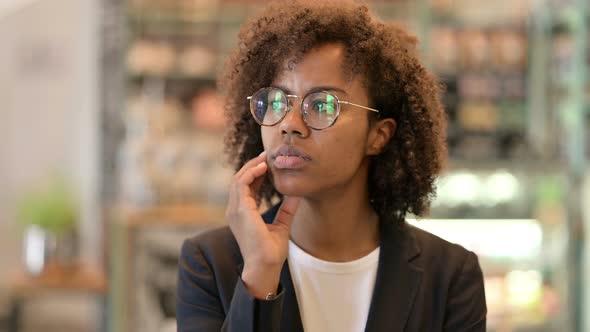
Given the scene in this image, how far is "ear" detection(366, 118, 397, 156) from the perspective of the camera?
5.38 ft

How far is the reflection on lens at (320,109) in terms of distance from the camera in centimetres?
149

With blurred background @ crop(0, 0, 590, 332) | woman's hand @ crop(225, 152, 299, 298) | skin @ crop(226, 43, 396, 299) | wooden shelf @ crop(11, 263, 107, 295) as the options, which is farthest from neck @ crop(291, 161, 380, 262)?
wooden shelf @ crop(11, 263, 107, 295)

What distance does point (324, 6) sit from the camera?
1595 mm

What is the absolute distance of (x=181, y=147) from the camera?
541 cm

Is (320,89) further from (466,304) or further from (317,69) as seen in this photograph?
(466,304)

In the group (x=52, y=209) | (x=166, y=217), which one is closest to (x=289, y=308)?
(x=166, y=217)

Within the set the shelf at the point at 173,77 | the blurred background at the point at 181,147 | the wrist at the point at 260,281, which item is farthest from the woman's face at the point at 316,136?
the shelf at the point at 173,77

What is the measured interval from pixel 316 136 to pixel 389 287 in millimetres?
331

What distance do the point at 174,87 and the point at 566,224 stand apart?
106 inches

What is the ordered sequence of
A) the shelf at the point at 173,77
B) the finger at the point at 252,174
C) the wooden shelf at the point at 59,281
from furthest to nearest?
1. the shelf at the point at 173,77
2. the wooden shelf at the point at 59,281
3. the finger at the point at 252,174

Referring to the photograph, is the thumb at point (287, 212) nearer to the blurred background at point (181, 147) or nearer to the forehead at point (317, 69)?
the forehead at point (317, 69)

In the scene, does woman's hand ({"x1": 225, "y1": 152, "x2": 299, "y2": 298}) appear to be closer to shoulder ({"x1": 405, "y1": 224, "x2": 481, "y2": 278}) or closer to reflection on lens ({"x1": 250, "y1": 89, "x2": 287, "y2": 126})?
reflection on lens ({"x1": 250, "y1": 89, "x2": 287, "y2": 126})

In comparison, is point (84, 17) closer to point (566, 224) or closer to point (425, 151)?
point (566, 224)

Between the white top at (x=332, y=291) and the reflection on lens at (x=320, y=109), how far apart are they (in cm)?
29
